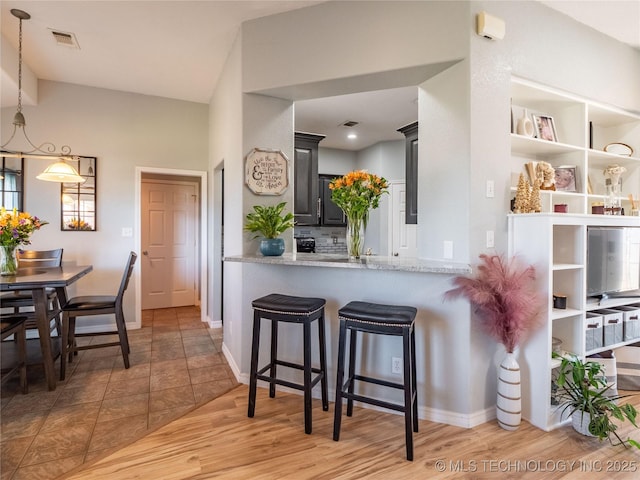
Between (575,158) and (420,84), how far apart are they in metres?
1.37

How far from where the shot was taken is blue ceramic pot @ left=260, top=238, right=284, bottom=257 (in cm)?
249

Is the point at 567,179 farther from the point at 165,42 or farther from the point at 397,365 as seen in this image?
the point at 165,42

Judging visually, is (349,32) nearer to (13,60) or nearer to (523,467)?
(523,467)

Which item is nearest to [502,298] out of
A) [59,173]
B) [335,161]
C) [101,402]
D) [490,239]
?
[490,239]

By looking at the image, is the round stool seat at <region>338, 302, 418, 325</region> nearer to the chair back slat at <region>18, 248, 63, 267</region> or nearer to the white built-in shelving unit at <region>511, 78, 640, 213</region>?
the white built-in shelving unit at <region>511, 78, 640, 213</region>

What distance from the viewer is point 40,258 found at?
3389 millimetres

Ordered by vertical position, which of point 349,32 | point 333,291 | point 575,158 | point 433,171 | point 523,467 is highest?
point 349,32

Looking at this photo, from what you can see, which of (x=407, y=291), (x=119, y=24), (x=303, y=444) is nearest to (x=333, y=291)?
(x=407, y=291)

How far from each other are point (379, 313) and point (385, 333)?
0.37ft

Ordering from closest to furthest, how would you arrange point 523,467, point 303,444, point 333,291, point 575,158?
1. point 523,467
2. point 303,444
3. point 333,291
4. point 575,158

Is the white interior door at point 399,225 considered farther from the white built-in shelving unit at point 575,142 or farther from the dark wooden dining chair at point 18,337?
the dark wooden dining chair at point 18,337

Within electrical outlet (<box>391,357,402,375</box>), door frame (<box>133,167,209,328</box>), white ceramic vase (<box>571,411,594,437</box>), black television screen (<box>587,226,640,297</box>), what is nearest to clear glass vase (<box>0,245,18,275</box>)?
door frame (<box>133,167,209,328</box>)

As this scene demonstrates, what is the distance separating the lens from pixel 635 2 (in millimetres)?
2363

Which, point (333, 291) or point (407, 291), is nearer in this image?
point (407, 291)
